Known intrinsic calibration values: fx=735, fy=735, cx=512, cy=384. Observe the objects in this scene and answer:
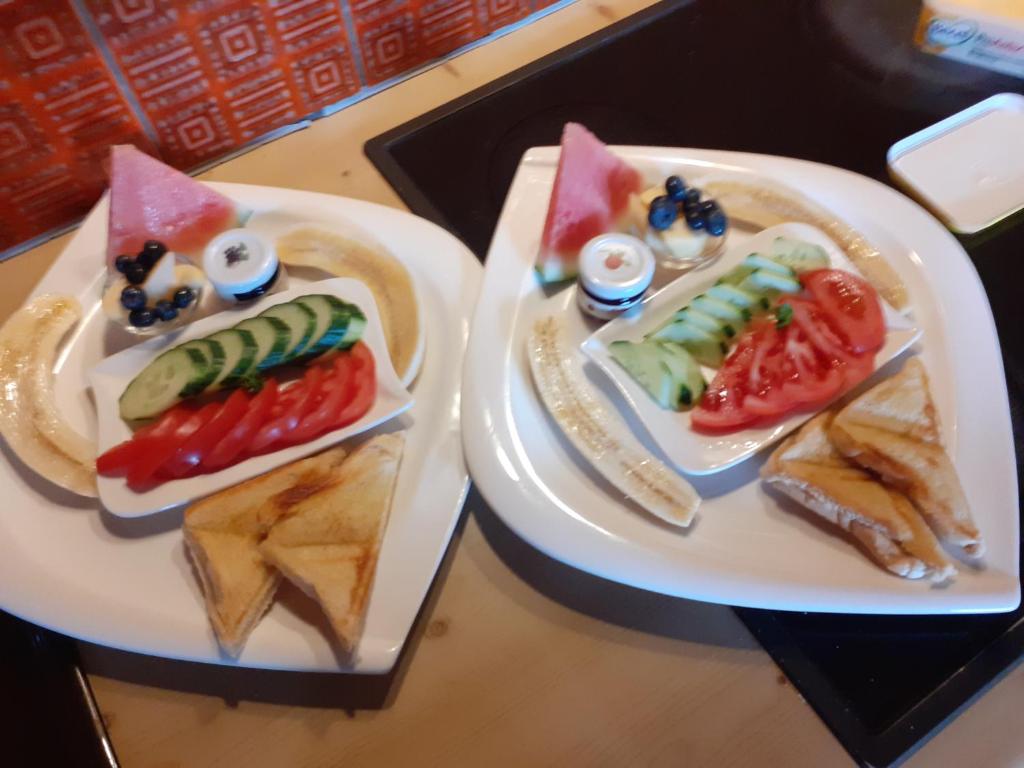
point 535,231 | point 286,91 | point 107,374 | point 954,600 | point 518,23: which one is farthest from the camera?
point 518,23

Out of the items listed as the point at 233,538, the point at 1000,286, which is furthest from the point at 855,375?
the point at 233,538

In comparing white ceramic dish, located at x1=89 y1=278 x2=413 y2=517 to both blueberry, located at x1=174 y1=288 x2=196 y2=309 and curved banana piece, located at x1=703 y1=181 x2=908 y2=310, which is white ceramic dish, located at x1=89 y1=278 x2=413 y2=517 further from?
curved banana piece, located at x1=703 y1=181 x2=908 y2=310

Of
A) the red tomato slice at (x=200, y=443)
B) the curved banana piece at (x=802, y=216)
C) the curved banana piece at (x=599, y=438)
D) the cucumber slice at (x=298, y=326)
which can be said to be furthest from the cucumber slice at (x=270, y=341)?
the curved banana piece at (x=802, y=216)

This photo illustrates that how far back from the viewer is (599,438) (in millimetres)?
1221

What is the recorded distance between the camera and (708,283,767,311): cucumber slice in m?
1.31

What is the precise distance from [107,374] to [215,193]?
1.37 feet

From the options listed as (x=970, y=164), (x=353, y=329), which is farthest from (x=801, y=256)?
(x=353, y=329)

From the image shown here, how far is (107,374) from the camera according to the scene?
131 cm

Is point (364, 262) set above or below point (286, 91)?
below

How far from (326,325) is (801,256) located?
87 centimetres

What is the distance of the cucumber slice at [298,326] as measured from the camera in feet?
4.27

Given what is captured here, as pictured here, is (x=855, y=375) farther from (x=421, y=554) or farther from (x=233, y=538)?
(x=233, y=538)

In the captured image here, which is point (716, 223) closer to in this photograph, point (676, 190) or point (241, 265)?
point (676, 190)

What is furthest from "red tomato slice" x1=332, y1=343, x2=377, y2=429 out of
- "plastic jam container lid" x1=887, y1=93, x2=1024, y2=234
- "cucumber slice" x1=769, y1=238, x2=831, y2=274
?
"plastic jam container lid" x1=887, y1=93, x2=1024, y2=234
